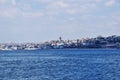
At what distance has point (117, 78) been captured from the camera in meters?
63.8

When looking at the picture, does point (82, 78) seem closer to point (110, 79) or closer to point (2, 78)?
point (110, 79)

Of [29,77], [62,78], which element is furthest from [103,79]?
[29,77]

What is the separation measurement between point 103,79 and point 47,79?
8.12 metres

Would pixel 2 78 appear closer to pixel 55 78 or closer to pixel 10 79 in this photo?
pixel 10 79

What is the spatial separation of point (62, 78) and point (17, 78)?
6589mm

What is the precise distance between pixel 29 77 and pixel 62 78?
4997 millimetres

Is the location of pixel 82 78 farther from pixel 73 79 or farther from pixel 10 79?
pixel 10 79

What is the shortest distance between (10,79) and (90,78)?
11661 mm

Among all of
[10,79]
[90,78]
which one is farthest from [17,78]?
[90,78]

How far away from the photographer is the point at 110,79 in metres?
63.1

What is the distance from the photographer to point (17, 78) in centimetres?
6469

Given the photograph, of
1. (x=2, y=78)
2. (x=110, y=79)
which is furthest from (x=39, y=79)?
(x=110, y=79)

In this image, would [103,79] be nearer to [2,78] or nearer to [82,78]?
[82,78]

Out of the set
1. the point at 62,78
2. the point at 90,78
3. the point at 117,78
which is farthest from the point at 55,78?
the point at 117,78
